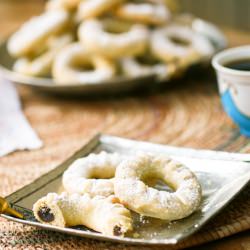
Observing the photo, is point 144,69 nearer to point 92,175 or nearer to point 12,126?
point 12,126

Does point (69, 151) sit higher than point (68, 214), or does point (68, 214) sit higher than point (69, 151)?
point (68, 214)

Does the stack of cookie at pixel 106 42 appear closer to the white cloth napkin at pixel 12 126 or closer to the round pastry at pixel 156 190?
the white cloth napkin at pixel 12 126

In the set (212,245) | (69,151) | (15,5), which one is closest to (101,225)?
(212,245)

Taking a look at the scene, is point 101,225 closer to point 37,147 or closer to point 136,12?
point 37,147

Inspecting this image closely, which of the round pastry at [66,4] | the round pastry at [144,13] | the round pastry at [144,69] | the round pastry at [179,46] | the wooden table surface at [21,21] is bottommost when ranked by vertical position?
the wooden table surface at [21,21]

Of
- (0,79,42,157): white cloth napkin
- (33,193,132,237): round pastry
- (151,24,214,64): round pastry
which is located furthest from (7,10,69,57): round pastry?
(33,193,132,237): round pastry

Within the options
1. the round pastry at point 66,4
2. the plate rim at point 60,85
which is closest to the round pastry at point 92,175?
the plate rim at point 60,85

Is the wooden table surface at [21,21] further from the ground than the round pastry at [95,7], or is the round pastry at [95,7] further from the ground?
the round pastry at [95,7]

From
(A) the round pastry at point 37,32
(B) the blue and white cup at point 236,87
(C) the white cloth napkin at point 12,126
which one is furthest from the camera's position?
(A) the round pastry at point 37,32
